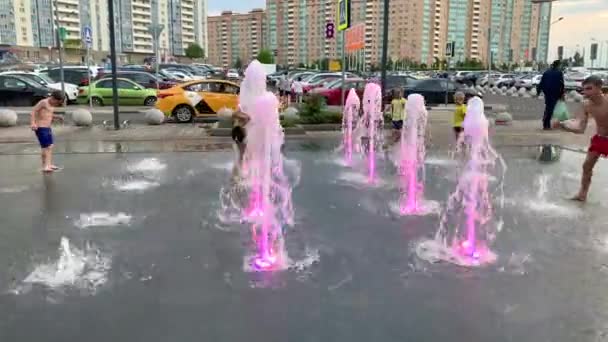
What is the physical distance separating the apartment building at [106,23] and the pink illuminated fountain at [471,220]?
9051 cm

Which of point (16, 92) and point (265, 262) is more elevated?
point (16, 92)

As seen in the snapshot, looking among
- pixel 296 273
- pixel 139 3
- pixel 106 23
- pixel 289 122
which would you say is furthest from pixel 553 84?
pixel 106 23

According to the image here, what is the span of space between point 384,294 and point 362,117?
12.2 metres

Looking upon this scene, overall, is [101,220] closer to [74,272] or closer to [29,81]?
[74,272]

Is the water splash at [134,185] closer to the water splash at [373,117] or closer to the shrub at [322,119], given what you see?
the water splash at [373,117]

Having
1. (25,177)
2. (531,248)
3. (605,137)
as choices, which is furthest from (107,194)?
(605,137)

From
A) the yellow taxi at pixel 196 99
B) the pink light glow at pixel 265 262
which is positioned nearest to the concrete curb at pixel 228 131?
the yellow taxi at pixel 196 99

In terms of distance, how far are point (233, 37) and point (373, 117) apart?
129 metres

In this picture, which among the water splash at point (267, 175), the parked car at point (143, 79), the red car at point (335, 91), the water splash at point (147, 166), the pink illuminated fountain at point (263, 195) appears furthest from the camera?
the parked car at point (143, 79)

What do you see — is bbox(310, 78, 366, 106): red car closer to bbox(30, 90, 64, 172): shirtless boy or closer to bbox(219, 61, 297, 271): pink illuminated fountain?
bbox(30, 90, 64, 172): shirtless boy

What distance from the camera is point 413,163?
438 inches

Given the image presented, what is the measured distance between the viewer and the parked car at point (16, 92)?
2259 cm

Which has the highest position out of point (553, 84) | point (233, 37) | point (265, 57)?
point (233, 37)

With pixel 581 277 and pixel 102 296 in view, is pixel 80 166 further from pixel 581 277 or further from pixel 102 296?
pixel 581 277
